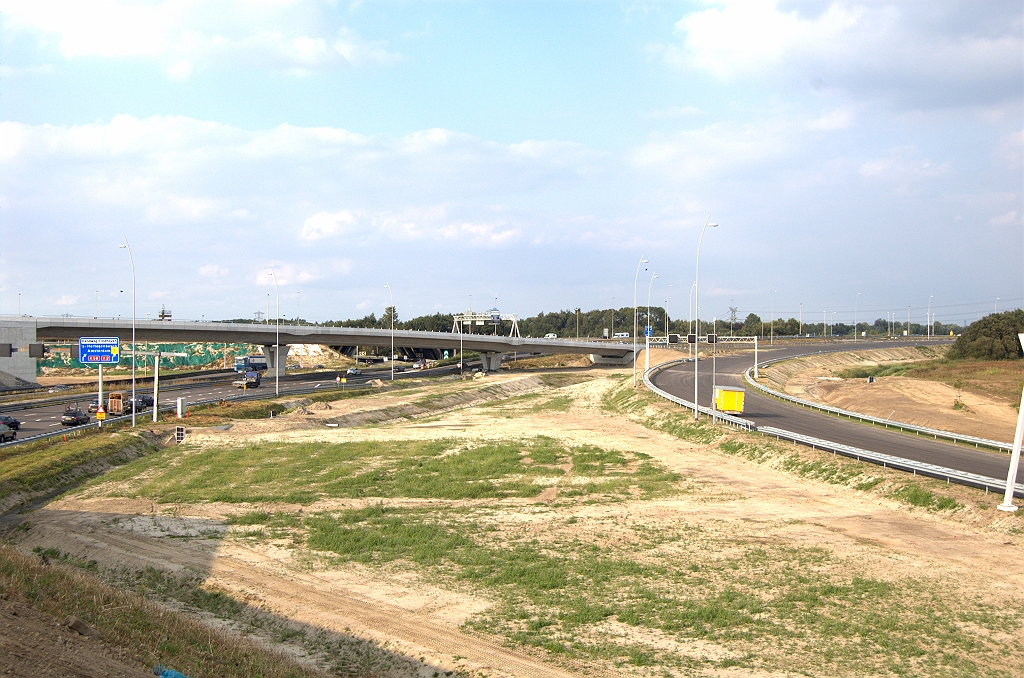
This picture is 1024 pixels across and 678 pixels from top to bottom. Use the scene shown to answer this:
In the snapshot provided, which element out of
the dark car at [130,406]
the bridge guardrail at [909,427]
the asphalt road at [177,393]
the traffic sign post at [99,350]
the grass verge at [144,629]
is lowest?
the asphalt road at [177,393]

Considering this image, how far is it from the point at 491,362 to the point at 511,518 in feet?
363

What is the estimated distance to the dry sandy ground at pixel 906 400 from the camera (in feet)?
164

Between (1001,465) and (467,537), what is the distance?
82.4 feet

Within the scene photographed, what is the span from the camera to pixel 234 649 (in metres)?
14.4

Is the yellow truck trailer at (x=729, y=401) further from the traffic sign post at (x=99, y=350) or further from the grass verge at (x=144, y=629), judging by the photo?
the traffic sign post at (x=99, y=350)

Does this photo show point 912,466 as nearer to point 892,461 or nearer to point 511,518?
point 892,461

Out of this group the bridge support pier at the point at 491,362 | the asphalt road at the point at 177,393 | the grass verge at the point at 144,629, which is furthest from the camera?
the bridge support pier at the point at 491,362

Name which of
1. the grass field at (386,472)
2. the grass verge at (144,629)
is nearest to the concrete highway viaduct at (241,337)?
the grass field at (386,472)

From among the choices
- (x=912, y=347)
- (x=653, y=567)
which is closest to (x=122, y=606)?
(x=653, y=567)

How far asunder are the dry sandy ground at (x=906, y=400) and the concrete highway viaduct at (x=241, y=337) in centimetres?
4792

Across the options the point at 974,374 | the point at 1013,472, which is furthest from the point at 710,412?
the point at 974,374

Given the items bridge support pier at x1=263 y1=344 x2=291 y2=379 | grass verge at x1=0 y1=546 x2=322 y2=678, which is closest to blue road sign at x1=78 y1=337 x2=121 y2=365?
grass verge at x1=0 y1=546 x2=322 y2=678

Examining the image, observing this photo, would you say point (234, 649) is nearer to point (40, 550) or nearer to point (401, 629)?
point (401, 629)

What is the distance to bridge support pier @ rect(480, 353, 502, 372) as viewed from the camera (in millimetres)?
135625
